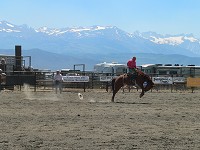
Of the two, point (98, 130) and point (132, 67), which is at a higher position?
point (132, 67)

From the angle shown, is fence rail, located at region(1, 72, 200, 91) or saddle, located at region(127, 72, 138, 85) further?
fence rail, located at region(1, 72, 200, 91)

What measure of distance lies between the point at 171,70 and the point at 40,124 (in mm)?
34817

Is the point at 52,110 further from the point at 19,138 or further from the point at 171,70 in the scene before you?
the point at 171,70

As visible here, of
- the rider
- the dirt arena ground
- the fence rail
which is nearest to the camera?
the dirt arena ground

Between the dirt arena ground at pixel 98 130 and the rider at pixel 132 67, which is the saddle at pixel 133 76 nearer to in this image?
the rider at pixel 132 67

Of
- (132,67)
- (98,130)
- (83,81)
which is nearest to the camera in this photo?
(98,130)

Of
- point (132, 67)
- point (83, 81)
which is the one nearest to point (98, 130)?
point (132, 67)

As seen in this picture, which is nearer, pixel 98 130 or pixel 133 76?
pixel 98 130

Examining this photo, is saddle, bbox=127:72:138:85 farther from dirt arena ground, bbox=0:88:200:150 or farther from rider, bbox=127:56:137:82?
dirt arena ground, bbox=0:88:200:150

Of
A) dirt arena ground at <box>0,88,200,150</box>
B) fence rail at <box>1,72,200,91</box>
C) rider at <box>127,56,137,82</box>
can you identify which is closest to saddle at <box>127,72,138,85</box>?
rider at <box>127,56,137,82</box>

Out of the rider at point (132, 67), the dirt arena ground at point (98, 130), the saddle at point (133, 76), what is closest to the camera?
the dirt arena ground at point (98, 130)

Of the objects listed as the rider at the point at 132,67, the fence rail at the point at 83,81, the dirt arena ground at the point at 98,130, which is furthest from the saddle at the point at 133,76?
the fence rail at the point at 83,81

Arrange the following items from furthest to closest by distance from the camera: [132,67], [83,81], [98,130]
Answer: [83,81] → [132,67] → [98,130]

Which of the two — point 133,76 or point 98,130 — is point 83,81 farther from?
point 98,130
